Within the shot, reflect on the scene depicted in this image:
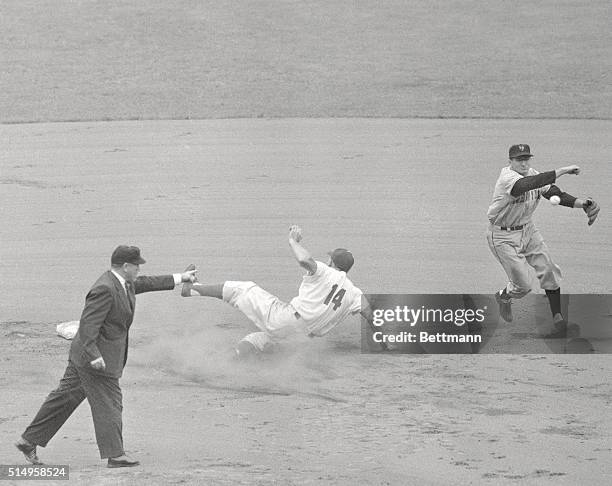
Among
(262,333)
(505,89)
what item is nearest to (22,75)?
(505,89)

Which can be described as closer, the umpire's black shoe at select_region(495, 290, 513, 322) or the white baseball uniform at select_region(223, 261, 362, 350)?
the white baseball uniform at select_region(223, 261, 362, 350)

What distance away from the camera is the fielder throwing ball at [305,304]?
11.6 metres

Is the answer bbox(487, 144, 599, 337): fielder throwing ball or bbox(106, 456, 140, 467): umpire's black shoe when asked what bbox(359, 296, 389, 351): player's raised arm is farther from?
bbox(106, 456, 140, 467): umpire's black shoe

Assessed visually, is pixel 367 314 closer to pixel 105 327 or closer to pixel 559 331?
pixel 559 331

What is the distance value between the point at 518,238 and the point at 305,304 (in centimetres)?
259

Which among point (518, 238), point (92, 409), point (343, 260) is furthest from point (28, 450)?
point (518, 238)

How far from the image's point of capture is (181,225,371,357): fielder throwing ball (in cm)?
1159

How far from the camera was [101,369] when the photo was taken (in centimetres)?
883

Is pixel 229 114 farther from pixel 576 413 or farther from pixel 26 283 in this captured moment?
pixel 576 413

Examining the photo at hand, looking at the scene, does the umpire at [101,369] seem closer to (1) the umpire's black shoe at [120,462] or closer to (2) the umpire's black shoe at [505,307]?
(1) the umpire's black shoe at [120,462]

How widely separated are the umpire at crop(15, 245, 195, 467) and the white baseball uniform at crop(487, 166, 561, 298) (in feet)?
16.0

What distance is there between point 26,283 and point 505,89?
13.1 meters

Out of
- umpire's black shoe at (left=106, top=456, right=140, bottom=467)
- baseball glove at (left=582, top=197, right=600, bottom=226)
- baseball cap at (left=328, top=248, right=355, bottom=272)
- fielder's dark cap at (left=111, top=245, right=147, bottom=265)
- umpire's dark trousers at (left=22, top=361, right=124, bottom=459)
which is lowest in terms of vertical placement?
umpire's black shoe at (left=106, top=456, right=140, bottom=467)

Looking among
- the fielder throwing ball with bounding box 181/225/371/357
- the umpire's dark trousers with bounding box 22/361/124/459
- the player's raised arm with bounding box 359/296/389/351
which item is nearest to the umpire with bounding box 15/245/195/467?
the umpire's dark trousers with bounding box 22/361/124/459
